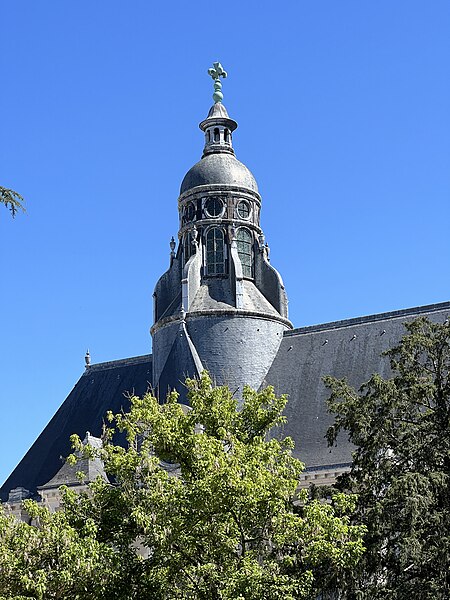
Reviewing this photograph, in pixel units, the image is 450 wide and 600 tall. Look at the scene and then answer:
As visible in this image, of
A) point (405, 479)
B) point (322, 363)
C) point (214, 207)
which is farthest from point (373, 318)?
point (405, 479)

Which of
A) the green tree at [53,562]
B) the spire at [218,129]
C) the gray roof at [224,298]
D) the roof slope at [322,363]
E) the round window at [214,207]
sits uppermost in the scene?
the spire at [218,129]

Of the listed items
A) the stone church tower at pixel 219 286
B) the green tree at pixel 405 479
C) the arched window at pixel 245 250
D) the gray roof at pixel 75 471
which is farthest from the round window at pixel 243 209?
the green tree at pixel 405 479

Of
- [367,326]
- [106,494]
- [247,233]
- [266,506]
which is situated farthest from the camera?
[247,233]

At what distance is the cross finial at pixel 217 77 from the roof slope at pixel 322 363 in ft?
43.8

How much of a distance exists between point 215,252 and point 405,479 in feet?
83.1

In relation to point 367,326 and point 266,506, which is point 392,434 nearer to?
point 266,506

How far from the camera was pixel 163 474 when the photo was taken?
22844mm

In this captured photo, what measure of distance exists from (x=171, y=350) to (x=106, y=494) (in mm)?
21682

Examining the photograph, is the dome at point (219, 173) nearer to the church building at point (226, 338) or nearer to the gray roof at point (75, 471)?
Result: the church building at point (226, 338)

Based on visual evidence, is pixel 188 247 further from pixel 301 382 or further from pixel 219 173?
pixel 301 382

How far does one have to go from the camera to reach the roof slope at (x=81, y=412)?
48.2m

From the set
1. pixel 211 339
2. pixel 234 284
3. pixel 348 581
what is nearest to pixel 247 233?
pixel 234 284

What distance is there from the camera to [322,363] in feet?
145

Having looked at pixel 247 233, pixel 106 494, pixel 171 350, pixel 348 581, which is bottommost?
pixel 348 581
